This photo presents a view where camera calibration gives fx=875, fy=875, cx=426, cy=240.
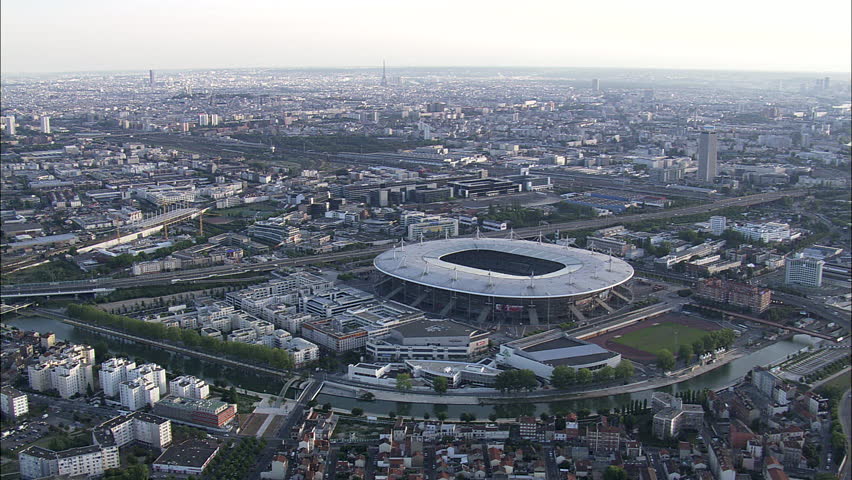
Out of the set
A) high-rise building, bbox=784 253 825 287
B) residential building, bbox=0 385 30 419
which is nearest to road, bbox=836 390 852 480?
high-rise building, bbox=784 253 825 287

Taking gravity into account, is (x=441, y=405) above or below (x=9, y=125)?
below

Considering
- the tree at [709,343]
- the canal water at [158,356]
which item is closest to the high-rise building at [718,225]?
the tree at [709,343]

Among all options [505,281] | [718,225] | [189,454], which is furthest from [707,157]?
[189,454]

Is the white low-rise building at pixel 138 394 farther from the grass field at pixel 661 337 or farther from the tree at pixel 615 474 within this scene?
the grass field at pixel 661 337

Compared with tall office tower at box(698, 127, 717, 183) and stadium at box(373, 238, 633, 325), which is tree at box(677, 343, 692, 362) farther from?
tall office tower at box(698, 127, 717, 183)

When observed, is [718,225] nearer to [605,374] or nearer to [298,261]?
[298,261]

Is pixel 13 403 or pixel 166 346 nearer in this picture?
pixel 13 403

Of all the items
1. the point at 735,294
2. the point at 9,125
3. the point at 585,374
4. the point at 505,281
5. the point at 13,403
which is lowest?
the point at 13,403

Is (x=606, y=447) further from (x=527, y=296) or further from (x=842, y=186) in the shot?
(x=842, y=186)
